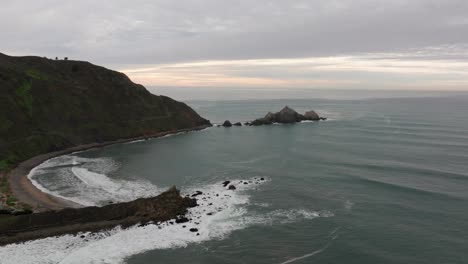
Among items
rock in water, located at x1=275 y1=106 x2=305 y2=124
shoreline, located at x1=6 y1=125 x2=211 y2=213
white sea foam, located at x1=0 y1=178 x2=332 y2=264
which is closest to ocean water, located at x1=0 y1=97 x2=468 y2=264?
white sea foam, located at x1=0 y1=178 x2=332 y2=264

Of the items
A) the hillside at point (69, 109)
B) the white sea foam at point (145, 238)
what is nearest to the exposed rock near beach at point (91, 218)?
the white sea foam at point (145, 238)

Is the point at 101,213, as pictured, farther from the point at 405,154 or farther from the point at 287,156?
the point at 405,154

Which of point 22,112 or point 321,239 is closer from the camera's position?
point 321,239

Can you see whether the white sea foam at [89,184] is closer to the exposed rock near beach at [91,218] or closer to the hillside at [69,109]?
the exposed rock near beach at [91,218]

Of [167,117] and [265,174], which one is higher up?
[167,117]

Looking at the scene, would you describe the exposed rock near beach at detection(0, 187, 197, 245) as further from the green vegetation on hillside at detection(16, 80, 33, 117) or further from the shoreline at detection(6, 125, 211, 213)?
the green vegetation on hillside at detection(16, 80, 33, 117)

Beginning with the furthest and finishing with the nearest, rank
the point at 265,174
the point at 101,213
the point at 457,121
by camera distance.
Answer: the point at 457,121 → the point at 265,174 → the point at 101,213

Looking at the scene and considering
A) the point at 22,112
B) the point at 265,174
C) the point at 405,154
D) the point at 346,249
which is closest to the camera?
the point at 346,249

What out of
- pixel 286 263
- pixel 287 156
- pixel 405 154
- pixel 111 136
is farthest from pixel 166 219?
pixel 111 136
